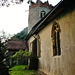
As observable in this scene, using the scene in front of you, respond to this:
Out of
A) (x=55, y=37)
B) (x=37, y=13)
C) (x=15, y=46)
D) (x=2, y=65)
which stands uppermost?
(x=37, y=13)

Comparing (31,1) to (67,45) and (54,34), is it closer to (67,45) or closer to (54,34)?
(67,45)

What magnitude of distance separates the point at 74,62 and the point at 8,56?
283cm

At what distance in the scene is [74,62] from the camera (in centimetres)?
477

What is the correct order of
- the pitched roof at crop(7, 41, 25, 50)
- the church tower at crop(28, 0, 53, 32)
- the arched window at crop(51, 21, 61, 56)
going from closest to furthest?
the arched window at crop(51, 21, 61, 56), the pitched roof at crop(7, 41, 25, 50), the church tower at crop(28, 0, 53, 32)

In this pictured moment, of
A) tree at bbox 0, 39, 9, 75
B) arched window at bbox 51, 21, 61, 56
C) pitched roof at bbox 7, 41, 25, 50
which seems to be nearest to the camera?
tree at bbox 0, 39, 9, 75

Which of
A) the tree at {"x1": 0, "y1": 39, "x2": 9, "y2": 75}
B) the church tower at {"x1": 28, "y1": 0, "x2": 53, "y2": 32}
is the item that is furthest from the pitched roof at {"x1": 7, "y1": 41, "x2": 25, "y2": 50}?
the tree at {"x1": 0, "y1": 39, "x2": 9, "y2": 75}

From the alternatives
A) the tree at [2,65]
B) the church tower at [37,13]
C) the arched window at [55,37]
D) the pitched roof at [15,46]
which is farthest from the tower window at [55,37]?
the church tower at [37,13]

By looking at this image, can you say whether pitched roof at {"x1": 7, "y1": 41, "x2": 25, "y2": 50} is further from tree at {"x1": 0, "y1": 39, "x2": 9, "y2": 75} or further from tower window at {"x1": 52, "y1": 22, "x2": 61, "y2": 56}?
tree at {"x1": 0, "y1": 39, "x2": 9, "y2": 75}

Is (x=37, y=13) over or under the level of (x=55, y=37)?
over

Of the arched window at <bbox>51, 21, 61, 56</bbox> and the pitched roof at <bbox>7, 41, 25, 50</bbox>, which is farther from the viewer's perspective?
the pitched roof at <bbox>7, 41, 25, 50</bbox>

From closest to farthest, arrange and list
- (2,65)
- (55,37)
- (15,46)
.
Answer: (2,65), (55,37), (15,46)

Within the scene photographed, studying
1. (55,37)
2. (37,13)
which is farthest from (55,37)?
(37,13)

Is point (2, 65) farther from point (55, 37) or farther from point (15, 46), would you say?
point (15, 46)

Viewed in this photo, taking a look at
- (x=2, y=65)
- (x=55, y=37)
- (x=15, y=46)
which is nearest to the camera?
(x=2, y=65)
